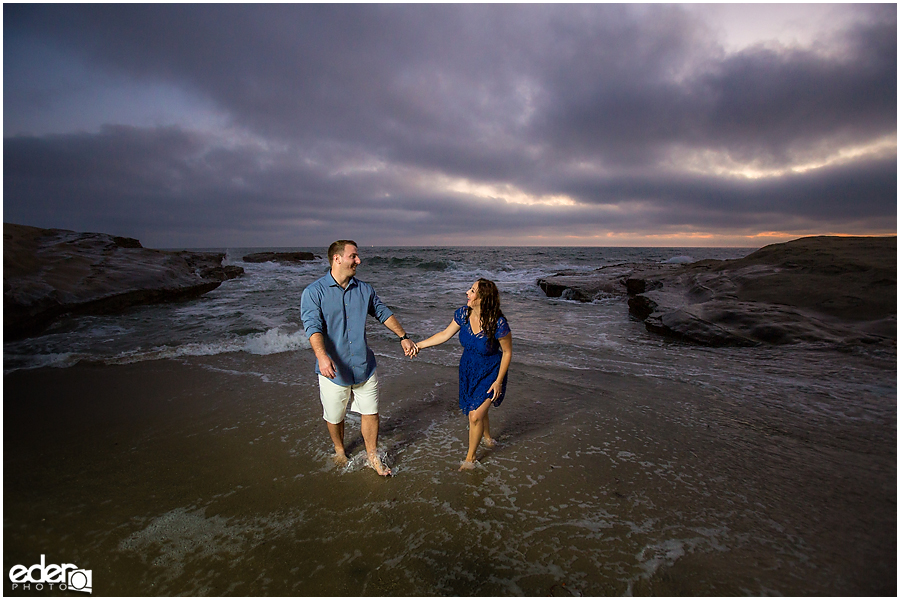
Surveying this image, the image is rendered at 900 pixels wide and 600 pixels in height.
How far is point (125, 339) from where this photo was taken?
8.66 m

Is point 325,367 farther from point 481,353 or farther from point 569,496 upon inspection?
point 569,496

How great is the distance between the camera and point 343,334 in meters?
3.50

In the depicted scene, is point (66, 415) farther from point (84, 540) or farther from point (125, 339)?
point (125, 339)

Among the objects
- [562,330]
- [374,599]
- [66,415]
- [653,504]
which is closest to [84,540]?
[374,599]

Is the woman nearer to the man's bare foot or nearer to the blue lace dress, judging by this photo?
the blue lace dress

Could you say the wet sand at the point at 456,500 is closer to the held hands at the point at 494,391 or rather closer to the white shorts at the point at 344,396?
the white shorts at the point at 344,396

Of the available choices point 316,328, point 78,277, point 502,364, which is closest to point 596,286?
point 502,364

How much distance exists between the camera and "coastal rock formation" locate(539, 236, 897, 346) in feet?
26.0

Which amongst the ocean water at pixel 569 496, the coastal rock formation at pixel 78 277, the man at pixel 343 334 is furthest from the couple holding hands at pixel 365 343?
the coastal rock formation at pixel 78 277

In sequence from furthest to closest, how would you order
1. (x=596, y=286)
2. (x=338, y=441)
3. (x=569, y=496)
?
(x=596, y=286) < (x=338, y=441) < (x=569, y=496)

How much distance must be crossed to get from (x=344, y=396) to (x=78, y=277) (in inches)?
523

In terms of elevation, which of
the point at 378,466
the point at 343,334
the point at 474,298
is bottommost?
the point at 378,466

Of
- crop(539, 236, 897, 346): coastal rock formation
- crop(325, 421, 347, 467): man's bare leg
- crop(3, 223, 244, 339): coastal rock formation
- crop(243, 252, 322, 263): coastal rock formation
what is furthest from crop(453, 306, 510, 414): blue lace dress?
crop(243, 252, 322, 263): coastal rock formation

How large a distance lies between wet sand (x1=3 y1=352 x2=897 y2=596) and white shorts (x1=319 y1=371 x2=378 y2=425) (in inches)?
24.4
